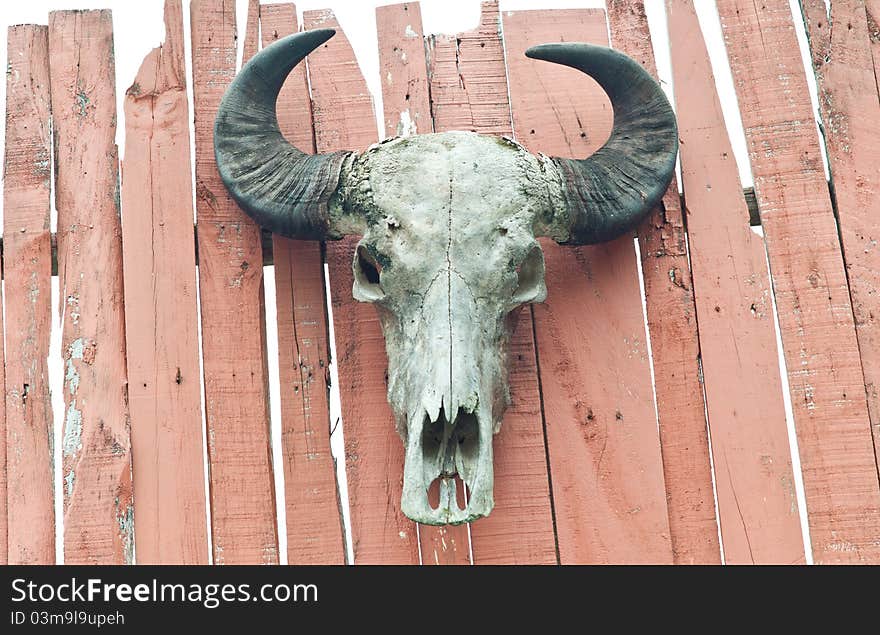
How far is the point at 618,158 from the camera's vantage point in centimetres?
400

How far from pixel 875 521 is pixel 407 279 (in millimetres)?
1955

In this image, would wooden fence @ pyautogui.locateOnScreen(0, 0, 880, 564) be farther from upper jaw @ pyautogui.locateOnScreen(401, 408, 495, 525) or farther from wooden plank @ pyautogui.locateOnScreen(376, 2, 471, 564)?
upper jaw @ pyautogui.locateOnScreen(401, 408, 495, 525)

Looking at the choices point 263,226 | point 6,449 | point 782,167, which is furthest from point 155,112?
point 782,167

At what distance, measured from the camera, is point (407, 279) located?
3605 millimetres

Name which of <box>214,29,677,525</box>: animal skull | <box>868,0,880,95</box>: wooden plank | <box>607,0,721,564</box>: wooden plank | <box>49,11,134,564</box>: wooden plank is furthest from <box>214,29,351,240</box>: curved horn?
<box>868,0,880,95</box>: wooden plank

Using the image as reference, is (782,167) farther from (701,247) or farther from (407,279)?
(407,279)

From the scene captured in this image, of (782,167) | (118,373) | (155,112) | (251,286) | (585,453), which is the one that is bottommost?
(585,453)

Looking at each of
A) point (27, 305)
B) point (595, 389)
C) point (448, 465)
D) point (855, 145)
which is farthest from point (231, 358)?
point (855, 145)

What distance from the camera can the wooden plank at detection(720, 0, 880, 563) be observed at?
396cm

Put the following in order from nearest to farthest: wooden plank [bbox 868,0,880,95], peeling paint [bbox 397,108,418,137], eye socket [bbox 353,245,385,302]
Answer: eye socket [bbox 353,245,385,302]
peeling paint [bbox 397,108,418,137]
wooden plank [bbox 868,0,880,95]

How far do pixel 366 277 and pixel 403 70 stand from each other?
3.73 feet

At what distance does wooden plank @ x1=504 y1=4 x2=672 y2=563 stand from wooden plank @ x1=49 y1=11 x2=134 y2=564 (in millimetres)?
1637

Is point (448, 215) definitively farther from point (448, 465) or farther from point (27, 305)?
point (27, 305)

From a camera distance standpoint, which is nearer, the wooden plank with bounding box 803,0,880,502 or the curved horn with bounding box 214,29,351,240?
the curved horn with bounding box 214,29,351,240
